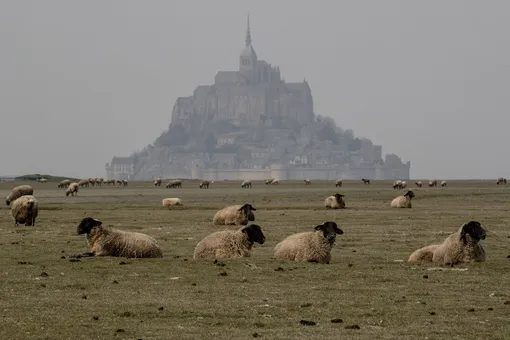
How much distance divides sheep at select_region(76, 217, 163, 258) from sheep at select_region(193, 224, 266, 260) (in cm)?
125

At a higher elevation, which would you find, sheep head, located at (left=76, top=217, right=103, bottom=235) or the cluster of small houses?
sheep head, located at (left=76, top=217, right=103, bottom=235)

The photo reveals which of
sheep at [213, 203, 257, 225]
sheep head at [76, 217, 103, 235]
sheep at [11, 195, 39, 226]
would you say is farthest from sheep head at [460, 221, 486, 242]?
sheep at [11, 195, 39, 226]

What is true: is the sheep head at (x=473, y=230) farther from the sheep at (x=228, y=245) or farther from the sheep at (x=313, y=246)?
the sheep at (x=228, y=245)

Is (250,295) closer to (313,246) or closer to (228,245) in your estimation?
(313,246)

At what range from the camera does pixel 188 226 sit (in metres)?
41.0

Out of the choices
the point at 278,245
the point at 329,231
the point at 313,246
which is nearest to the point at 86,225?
the point at 278,245

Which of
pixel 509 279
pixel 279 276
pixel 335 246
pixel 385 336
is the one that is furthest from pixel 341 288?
pixel 335 246

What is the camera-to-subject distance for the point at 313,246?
84.1 ft

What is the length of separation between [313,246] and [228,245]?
2321mm

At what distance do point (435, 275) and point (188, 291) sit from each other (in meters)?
6.06

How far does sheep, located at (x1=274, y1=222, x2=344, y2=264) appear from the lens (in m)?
25.5

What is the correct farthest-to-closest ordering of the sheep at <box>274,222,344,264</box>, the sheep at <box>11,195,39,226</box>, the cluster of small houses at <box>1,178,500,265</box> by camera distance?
the sheep at <box>11,195,39,226</box>
the sheep at <box>274,222,344,264</box>
the cluster of small houses at <box>1,178,500,265</box>

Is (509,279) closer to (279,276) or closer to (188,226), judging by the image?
(279,276)

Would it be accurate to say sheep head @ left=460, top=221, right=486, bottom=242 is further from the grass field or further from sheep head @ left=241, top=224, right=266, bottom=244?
sheep head @ left=241, top=224, right=266, bottom=244
